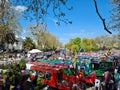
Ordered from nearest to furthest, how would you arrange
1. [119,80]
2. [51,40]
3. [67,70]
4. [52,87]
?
[119,80] → [52,87] → [67,70] → [51,40]

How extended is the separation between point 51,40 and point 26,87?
4292 inches

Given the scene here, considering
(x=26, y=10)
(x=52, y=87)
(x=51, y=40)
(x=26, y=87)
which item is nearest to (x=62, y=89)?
(x=52, y=87)

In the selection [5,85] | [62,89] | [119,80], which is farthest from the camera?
[62,89]

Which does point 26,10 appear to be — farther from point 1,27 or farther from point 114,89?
point 114,89

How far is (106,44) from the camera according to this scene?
5655 inches

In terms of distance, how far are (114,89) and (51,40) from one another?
358 feet

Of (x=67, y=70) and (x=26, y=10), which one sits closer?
(x=26, y=10)

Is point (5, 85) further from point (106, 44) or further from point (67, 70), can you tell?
point (106, 44)

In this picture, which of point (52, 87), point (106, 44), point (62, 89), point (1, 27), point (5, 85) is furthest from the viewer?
point (106, 44)

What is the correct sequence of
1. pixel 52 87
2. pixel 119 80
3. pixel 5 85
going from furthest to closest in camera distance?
pixel 52 87, pixel 119 80, pixel 5 85

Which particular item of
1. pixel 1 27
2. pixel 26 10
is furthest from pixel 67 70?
pixel 26 10

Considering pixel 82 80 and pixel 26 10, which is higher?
pixel 26 10

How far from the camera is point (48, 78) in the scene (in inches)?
731

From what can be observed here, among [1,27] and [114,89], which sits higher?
[1,27]
